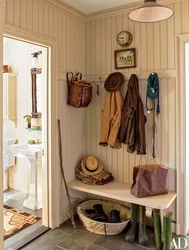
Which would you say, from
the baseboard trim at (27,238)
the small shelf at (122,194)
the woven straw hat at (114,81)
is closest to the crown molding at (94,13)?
the woven straw hat at (114,81)

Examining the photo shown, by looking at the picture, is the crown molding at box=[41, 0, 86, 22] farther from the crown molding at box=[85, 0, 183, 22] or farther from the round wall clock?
the round wall clock

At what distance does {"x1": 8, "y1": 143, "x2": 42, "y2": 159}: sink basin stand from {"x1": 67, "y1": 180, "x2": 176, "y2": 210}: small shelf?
644mm

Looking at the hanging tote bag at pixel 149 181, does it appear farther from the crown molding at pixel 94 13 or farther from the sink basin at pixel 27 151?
the crown molding at pixel 94 13

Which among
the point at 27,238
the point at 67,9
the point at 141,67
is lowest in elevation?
the point at 27,238

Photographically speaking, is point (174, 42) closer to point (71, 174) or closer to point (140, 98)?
point (140, 98)

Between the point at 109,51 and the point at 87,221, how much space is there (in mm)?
2113

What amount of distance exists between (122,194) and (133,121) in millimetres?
836

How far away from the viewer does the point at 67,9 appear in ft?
9.25

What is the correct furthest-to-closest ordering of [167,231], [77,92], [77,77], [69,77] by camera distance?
[77,77]
[69,77]
[77,92]
[167,231]

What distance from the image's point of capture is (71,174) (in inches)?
118

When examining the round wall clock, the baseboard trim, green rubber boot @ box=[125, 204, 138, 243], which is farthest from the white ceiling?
the baseboard trim

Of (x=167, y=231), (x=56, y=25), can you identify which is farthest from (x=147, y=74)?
(x=167, y=231)

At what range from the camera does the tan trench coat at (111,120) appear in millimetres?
2785

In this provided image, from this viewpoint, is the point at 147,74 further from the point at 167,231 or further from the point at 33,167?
the point at 33,167
